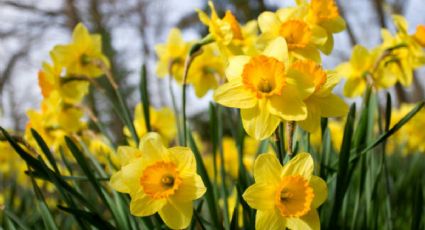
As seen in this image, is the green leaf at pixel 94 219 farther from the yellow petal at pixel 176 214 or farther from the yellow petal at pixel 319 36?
the yellow petal at pixel 319 36

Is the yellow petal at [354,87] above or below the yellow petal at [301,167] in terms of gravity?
below

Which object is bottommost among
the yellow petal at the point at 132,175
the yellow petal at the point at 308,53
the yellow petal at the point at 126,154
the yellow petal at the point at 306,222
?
the yellow petal at the point at 306,222

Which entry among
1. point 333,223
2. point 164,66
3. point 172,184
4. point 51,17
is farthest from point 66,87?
point 51,17

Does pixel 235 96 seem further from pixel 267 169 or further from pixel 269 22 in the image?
pixel 269 22

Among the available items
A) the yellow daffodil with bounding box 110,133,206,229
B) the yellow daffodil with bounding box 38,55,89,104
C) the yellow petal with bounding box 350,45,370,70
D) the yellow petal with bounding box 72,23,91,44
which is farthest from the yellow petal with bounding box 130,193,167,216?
the yellow petal with bounding box 350,45,370,70

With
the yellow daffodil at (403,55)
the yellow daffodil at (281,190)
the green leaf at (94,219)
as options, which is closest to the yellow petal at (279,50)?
the yellow daffodil at (281,190)

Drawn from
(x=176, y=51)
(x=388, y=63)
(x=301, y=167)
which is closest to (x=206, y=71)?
(x=176, y=51)

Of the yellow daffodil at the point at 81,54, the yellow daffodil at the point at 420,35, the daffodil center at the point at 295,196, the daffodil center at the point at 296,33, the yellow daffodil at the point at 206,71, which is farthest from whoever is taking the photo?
the yellow daffodil at the point at 206,71
